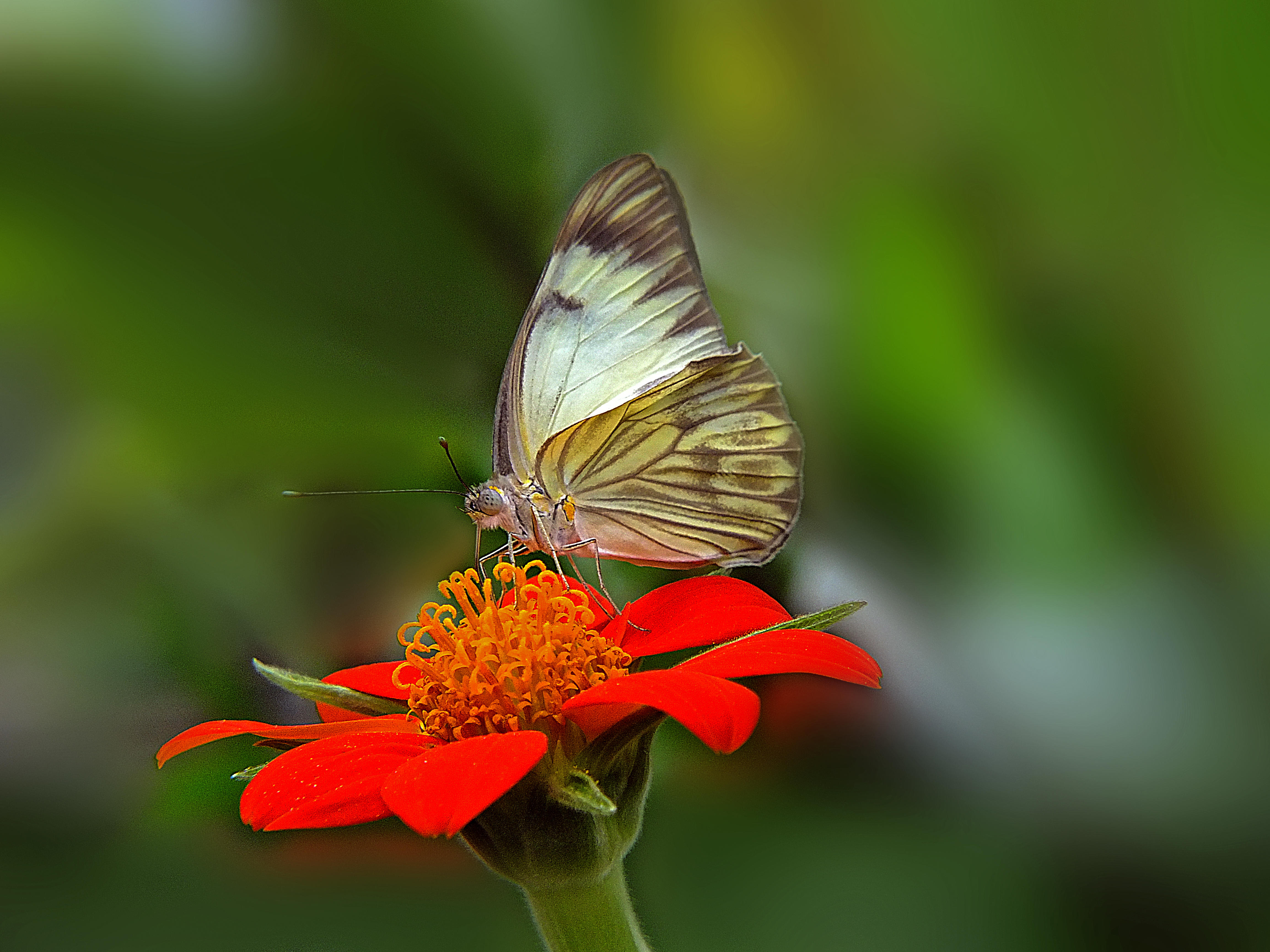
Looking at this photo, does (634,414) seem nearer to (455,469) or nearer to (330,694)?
(455,469)

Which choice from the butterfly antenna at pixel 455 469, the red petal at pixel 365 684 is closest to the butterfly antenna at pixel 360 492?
the butterfly antenna at pixel 455 469

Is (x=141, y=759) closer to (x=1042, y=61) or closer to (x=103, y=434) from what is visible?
(x=103, y=434)

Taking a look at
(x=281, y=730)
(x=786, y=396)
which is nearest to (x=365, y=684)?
(x=281, y=730)

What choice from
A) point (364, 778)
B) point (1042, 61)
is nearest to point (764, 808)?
point (364, 778)

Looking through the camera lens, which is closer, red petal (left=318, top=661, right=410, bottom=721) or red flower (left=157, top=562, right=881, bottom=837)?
red flower (left=157, top=562, right=881, bottom=837)

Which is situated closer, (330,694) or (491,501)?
(330,694)

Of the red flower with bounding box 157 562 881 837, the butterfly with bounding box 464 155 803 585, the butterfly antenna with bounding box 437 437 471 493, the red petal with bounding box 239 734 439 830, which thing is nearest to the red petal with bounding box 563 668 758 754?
the red flower with bounding box 157 562 881 837

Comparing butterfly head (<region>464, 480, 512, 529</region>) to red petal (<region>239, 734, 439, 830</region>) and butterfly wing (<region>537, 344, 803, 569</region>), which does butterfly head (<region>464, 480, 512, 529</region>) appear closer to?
butterfly wing (<region>537, 344, 803, 569</region>)
